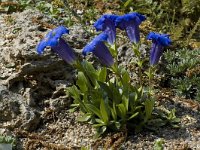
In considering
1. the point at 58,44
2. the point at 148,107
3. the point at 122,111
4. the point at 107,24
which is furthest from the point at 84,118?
the point at 107,24

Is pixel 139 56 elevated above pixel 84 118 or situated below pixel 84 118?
above

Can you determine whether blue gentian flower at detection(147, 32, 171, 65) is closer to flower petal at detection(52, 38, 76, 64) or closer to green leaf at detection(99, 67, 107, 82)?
green leaf at detection(99, 67, 107, 82)

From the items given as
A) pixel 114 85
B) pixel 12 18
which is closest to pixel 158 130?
pixel 114 85

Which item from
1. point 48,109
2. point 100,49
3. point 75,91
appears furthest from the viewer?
point 48,109

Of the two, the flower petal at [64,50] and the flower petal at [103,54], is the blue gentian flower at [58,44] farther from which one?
the flower petal at [103,54]

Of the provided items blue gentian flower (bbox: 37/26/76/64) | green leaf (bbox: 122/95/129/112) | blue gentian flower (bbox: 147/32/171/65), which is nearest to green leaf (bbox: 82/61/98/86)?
blue gentian flower (bbox: 37/26/76/64)

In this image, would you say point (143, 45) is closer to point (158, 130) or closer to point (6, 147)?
point (158, 130)

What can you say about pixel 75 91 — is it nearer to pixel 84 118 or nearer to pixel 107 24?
pixel 84 118
